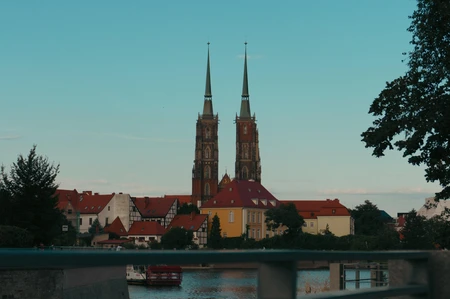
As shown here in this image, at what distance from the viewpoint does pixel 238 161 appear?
563 feet

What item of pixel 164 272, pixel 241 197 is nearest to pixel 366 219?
pixel 241 197

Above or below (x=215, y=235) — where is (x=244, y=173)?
above

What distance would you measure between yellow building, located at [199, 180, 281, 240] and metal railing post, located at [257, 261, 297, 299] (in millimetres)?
136967

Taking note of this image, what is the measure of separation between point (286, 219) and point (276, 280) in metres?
131

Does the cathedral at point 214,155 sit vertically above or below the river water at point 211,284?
above

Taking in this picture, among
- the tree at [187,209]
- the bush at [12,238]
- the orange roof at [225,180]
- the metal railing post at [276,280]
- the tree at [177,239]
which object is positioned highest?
the orange roof at [225,180]

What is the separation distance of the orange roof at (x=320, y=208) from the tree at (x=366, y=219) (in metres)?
4.83

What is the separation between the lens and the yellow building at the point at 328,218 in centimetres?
15000

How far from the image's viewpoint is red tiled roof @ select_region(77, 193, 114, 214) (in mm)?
144250

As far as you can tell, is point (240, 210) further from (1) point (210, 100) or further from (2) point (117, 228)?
(1) point (210, 100)

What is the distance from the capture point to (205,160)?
170 metres

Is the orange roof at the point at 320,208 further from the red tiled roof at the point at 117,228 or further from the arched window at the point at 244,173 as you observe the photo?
the red tiled roof at the point at 117,228

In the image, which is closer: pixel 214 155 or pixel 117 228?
pixel 117 228

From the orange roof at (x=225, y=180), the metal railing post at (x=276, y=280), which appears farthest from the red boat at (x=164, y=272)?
the orange roof at (x=225, y=180)
